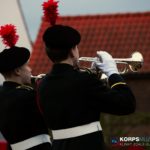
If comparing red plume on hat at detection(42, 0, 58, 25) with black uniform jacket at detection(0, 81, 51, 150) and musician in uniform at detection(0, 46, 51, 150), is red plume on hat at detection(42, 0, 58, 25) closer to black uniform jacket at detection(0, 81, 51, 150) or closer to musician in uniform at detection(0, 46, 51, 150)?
musician in uniform at detection(0, 46, 51, 150)

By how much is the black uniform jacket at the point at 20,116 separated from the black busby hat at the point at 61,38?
688 mm

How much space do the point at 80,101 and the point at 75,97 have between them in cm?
5

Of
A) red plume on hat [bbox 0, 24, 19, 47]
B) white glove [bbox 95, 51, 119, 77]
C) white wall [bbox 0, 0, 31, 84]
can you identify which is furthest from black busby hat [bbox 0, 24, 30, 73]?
white wall [bbox 0, 0, 31, 84]

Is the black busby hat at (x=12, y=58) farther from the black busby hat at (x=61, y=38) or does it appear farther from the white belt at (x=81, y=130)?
the white belt at (x=81, y=130)

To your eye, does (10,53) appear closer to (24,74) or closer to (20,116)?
(24,74)

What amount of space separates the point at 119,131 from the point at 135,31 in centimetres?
607

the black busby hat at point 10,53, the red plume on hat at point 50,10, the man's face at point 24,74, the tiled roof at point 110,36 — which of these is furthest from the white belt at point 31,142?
the tiled roof at point 110,36

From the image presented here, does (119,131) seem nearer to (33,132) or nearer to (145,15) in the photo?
(145,15)

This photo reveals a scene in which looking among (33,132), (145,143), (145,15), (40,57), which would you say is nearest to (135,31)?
(145,15)

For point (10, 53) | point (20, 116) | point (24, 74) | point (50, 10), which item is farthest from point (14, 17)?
point (50, 10)

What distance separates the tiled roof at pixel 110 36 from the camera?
73.0ft

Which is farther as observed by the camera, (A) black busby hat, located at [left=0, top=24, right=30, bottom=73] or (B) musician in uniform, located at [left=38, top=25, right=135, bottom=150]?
(A) black busby hat, located at [left=0, top=24, right=30, bottom=73]

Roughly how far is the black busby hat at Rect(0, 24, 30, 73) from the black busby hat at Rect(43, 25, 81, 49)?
22.6 inches

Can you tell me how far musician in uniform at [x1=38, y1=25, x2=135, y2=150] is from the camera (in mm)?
6238
